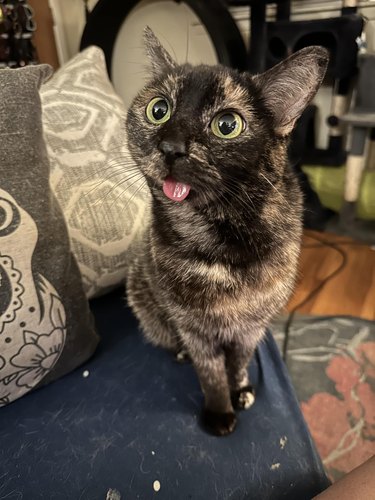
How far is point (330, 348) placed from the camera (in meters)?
1.23

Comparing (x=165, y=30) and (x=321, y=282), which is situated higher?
(x=165, y=30)

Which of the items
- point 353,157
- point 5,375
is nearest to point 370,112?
point 353,157

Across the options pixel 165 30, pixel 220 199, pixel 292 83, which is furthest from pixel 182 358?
pixel 165 30

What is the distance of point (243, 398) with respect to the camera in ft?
2.63

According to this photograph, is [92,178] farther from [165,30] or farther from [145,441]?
[165,30]

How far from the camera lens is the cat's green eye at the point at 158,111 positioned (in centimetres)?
62

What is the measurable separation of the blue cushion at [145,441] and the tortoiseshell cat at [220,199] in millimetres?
56

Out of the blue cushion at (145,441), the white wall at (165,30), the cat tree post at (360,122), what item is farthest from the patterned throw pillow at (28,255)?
the cat tree post at (360,122)

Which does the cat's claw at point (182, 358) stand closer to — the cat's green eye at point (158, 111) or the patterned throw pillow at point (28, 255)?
the patterned throw pillow at point (28, 255)

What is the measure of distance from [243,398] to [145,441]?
→ 0.22 metres

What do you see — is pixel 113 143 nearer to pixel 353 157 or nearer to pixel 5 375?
pixel 5 375

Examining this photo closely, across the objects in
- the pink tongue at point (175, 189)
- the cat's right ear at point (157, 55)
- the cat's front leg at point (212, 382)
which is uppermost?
the cat's right ear at point (157, 55)

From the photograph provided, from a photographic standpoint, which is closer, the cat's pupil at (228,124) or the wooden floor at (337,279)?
the cat's pupil at (228,124)

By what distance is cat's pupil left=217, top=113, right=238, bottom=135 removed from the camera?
0.57m
